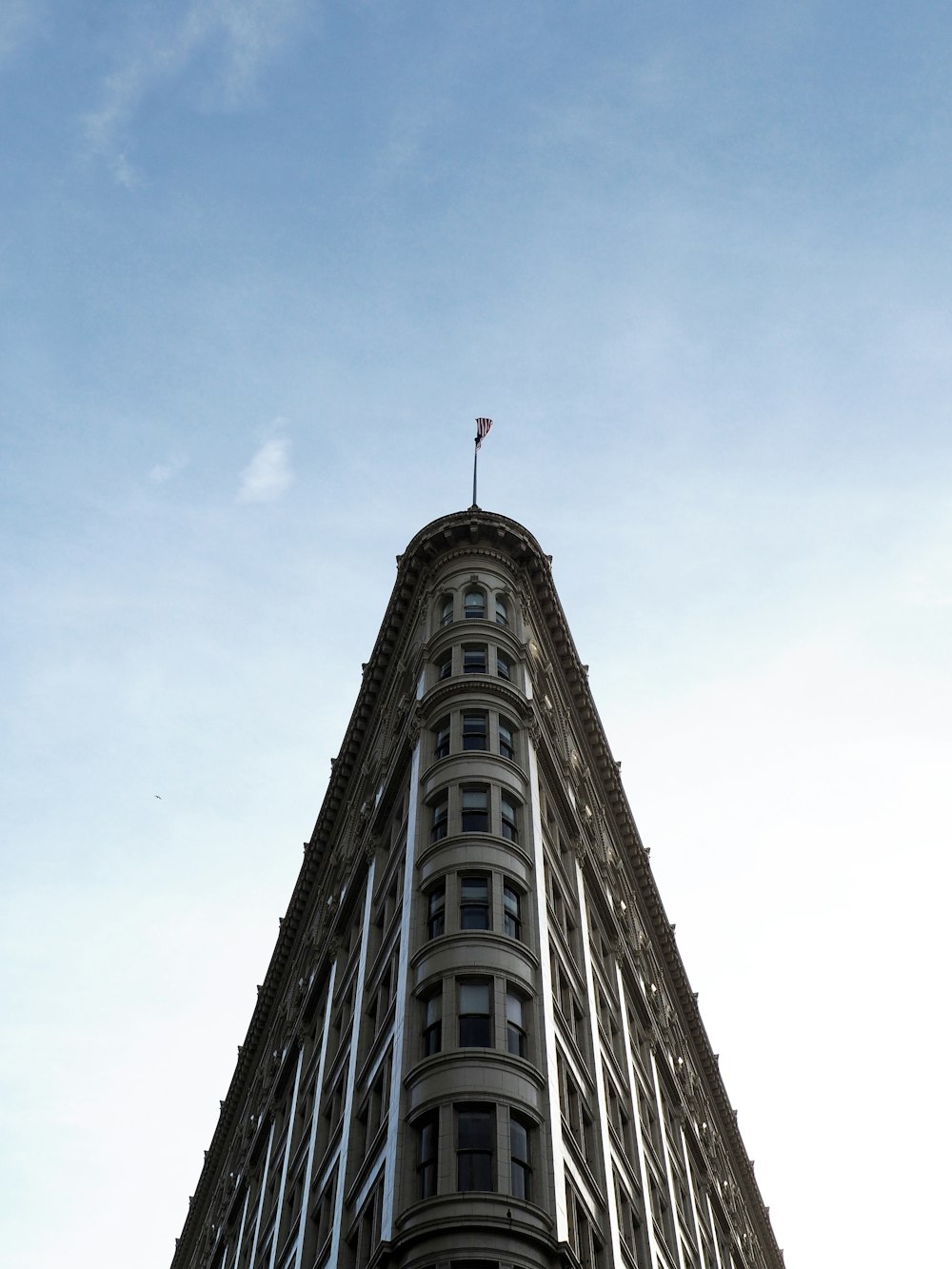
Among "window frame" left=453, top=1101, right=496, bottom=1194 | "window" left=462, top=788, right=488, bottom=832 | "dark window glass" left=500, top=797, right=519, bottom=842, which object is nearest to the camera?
"window frame" left=453, top=1101, right=496, bottom=1194

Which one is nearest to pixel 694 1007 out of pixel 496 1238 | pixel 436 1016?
pixel 436 1016

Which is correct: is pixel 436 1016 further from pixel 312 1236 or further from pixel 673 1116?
pixel 673 1116

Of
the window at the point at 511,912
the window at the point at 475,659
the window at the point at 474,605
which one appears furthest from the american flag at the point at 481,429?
the window at the point at 511,912

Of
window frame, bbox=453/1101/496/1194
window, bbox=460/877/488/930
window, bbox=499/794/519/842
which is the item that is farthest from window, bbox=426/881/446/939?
window frame, bbox=453/1101/496/1194

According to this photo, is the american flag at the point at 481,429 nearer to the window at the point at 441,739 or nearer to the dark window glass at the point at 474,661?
the dark window glass at the point at 474,661

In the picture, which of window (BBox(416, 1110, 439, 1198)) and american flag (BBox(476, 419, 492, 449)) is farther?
american flag (BBox(476, 419, 492, 449))

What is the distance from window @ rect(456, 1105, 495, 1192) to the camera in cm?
3694

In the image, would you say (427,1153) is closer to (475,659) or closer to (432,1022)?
(432,1022)

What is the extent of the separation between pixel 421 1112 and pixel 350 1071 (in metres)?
13.1

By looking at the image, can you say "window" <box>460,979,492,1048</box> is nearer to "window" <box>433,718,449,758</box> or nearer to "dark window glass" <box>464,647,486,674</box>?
"window" <box>433,718,449,758</box>

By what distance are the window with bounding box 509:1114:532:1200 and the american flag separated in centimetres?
4796

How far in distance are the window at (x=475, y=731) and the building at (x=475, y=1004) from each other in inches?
5.3

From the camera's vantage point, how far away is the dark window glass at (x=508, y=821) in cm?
5225

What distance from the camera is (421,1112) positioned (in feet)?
129
